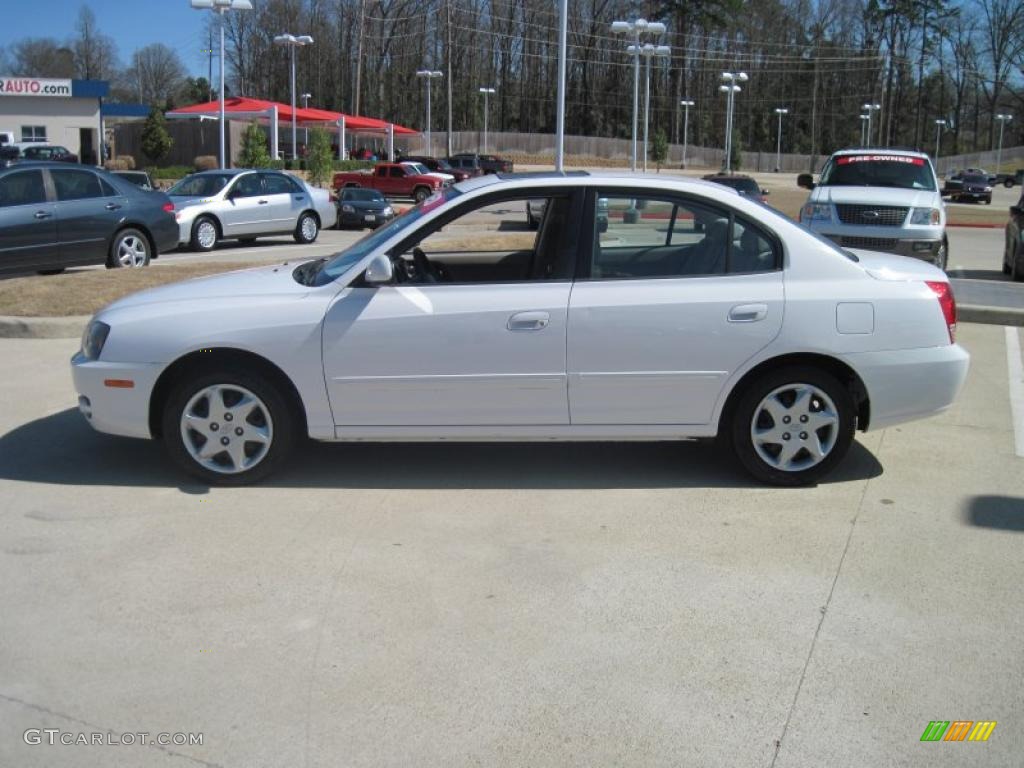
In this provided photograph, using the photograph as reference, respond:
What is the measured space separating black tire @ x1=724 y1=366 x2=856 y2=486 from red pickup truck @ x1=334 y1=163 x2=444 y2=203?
1532 inches

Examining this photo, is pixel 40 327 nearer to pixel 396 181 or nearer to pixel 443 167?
pixel 396 181

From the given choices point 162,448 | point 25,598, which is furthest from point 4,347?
point 25,598

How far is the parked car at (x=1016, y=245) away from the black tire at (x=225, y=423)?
1266 centimetres

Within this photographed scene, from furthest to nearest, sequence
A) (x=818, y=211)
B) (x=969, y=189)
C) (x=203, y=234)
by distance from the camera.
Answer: (x=969, y=189)
(x=203, y=234)
(x=818, y=211)

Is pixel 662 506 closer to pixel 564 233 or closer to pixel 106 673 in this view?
pixel 564 233

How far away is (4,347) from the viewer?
29.6 ft

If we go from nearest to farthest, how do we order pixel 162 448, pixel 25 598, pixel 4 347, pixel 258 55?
pixel 25 598 → pixel 162 448 → pixel 4 347 → pixel 258 55

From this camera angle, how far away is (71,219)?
44.1ft

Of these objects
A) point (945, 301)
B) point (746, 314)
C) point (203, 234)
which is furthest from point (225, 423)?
point (203, 234)

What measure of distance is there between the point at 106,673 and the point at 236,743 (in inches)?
Result: 28.0

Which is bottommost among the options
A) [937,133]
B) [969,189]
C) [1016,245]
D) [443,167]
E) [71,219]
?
[1016,245]

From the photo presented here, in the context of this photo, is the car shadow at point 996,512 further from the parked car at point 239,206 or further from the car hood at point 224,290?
the parked car at point 239,206

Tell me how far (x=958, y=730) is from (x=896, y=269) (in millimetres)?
3030

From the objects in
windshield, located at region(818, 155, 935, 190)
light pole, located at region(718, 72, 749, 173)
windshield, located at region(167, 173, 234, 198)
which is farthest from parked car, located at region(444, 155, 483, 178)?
windshield, located at region(818, 155, 935, 190)
